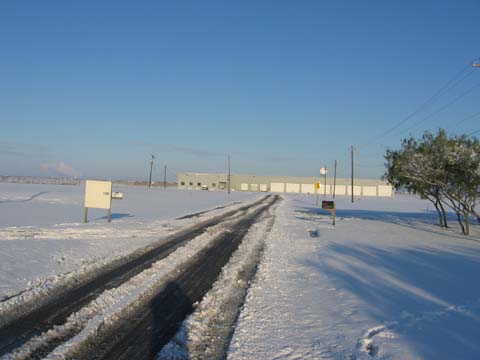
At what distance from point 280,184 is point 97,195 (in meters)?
94.3

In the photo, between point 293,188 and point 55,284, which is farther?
point 293,188

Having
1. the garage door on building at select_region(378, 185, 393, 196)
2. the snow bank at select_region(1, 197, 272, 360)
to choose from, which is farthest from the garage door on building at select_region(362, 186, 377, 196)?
the snow bank at select_region(1, 197, 272, 360)

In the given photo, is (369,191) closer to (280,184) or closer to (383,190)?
(383,190)

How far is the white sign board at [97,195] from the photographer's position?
17.7m

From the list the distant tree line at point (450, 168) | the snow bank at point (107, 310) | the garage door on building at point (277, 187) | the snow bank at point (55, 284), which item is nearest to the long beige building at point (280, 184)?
the garage door on building at point (277, 187)

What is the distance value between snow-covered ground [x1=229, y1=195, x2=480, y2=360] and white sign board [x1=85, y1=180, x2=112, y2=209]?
380 inches

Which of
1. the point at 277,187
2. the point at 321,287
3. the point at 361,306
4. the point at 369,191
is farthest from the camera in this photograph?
the point at 277,187

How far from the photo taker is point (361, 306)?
6.50 meters

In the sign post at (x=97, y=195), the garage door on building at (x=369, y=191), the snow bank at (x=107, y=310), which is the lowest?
the snow bank at (x=107, y=310)

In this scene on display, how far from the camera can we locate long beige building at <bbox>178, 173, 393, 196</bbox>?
10725cm

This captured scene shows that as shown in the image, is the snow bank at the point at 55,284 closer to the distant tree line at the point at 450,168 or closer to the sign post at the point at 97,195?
the sign post at the point at 97,195

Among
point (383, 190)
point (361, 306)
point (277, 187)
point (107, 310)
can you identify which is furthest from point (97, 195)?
point (383, 190)

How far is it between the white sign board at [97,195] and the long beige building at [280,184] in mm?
86471

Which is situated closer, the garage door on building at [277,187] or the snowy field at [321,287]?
the snowy field at [321,287]
